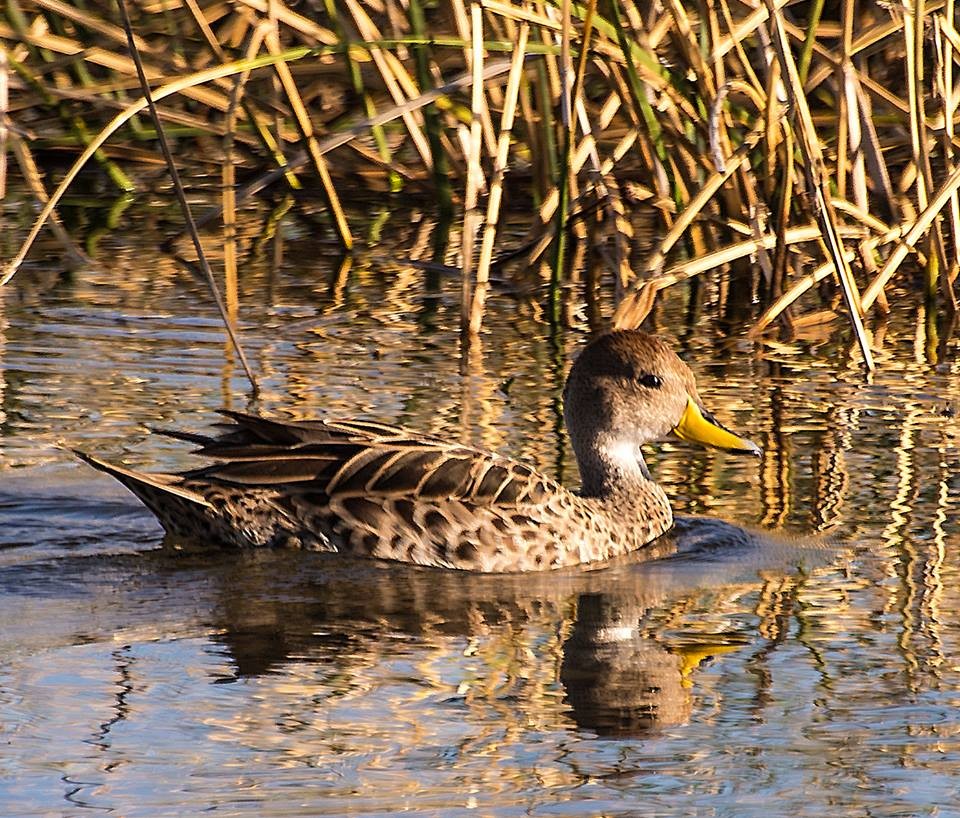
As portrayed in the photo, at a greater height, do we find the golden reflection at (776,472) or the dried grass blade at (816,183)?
the dried grass blade at (816,183)

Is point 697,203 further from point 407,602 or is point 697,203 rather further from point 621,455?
point 407,602

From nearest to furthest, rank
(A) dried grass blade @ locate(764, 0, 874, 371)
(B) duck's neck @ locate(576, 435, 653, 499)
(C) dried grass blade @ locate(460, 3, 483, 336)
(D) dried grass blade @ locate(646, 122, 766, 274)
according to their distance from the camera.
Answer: (B) duck's neck @ locate(576, 435, 653, 499)
(A) dried grass blade @ locate(764, 0, 874, 371)
(C) dried grass blade @ locate(460, 3, 483, 336)
(D) dried grass blade @ locate(646, 122, 766, 274)

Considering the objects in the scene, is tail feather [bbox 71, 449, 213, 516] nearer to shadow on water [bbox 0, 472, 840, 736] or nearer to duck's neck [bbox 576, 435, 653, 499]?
shadow on water [bbox 0, 472, 840, 736]

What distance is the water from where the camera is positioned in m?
4.46

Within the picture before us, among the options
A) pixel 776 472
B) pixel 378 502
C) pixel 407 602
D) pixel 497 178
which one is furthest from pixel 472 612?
pixel 497 178

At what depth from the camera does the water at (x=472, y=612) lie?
4.46 meters

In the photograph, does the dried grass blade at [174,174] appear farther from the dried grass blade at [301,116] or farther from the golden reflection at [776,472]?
the golden reflection at [776,472]

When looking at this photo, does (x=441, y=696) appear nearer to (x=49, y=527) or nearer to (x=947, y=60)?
(x=49, y=527)

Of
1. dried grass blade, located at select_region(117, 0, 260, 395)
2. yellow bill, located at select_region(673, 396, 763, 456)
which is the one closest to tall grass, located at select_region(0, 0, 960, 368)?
dried grass blade, located at select_region(117, 0, 260, 395)

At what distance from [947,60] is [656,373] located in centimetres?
273

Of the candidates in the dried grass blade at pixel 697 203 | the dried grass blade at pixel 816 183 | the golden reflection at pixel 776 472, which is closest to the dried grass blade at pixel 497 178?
the dried grass blade at pixel 697 203

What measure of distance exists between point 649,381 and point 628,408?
121 mm

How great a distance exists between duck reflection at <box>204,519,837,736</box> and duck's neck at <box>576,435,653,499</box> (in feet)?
0.97

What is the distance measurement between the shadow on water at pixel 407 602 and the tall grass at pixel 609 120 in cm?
179
